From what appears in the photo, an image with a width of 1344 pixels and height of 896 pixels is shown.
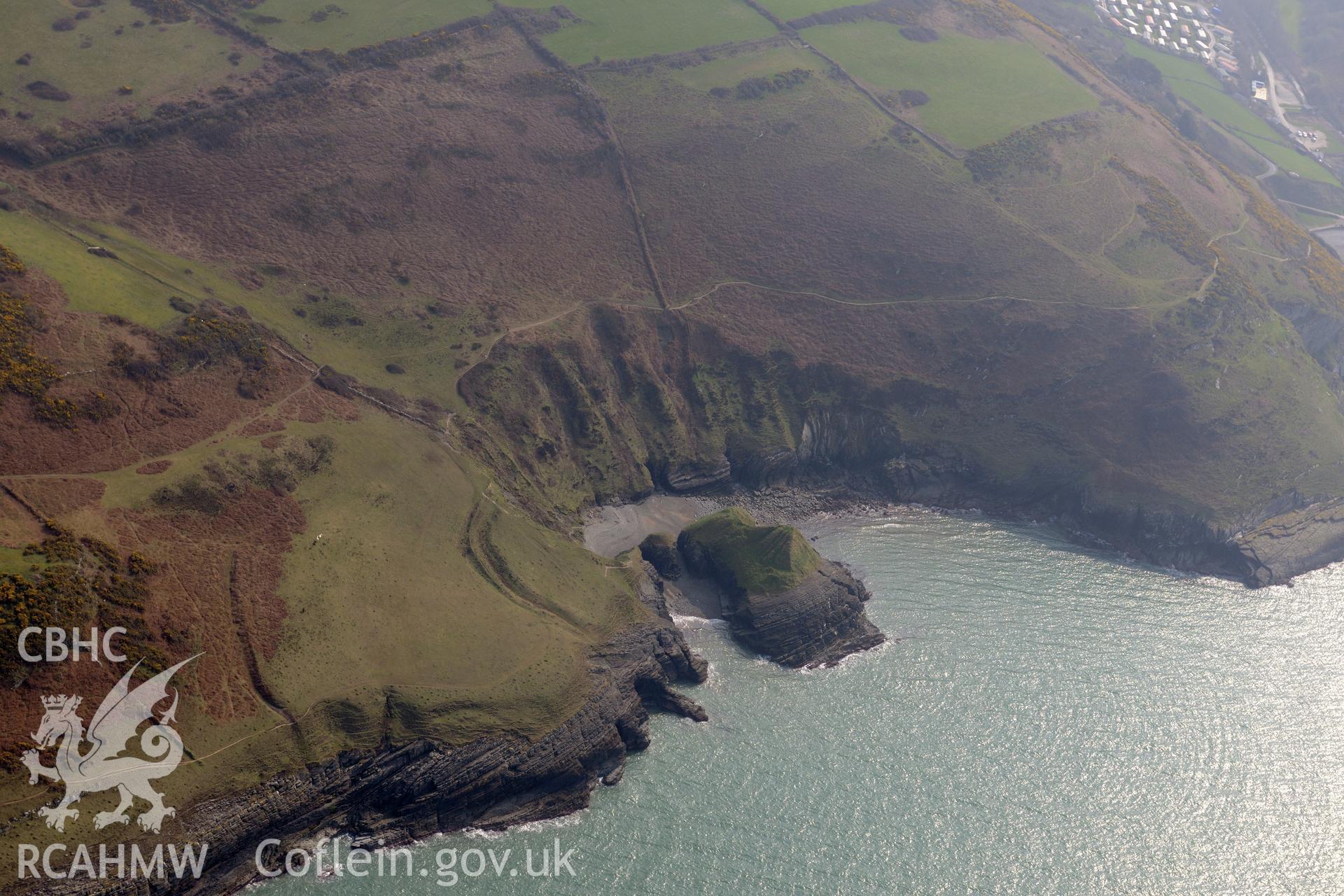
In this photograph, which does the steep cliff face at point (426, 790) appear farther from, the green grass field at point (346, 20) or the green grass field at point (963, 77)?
the green grass field at point (963, 77)

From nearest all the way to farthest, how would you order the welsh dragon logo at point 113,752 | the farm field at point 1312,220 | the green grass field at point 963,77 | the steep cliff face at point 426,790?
1. the welsh dragon logo at point 113,752
2. the steep cliff face at point 426,790
3. the green grass field at point 963,77
4. the farm field at point 1312,220

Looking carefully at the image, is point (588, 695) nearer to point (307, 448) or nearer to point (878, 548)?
point (307, 448)

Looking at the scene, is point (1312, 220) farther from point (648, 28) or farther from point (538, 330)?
point (538, 330)

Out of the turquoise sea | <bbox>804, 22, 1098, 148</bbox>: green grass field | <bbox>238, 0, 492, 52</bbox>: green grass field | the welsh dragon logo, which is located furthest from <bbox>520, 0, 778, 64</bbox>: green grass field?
the welsh dragon logo

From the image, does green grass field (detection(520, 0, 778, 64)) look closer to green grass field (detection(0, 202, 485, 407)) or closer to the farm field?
green grass field (detection(0, 202, 485, 407))

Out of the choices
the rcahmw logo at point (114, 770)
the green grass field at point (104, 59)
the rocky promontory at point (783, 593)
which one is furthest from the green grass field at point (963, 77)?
the rcahmw logo at point (114, 770)

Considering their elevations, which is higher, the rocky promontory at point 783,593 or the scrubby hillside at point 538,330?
the scrubby hillside at point 538,330

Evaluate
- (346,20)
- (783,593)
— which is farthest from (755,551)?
(346,20)
